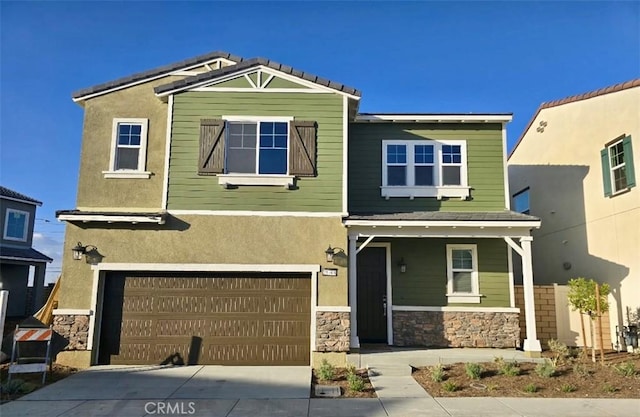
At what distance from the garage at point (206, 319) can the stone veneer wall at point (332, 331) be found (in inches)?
14.3

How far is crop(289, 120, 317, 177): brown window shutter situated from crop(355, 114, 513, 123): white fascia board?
1929mm

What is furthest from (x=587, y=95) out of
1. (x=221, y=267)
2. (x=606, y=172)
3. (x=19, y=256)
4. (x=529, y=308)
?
(x=19, y=256)

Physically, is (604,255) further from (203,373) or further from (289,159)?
(203,373)

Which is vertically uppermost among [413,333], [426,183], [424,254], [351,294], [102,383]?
[426,183]

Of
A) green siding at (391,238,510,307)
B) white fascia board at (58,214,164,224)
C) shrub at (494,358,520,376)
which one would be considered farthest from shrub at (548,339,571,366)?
white fascia board at (58,214,164,224)

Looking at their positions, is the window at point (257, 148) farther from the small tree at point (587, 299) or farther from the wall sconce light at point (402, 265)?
the small tree at point (587, 299)

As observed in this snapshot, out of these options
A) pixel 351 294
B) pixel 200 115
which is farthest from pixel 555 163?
pixel 200 115

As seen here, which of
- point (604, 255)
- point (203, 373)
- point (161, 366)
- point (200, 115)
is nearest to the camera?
point (203, 373)

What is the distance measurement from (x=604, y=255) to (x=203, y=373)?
10.0m

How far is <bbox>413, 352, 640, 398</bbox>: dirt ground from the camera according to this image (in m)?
7.58

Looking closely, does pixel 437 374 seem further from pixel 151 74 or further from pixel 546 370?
pixel 151 74

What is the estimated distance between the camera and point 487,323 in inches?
427

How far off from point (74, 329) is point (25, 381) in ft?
4.43

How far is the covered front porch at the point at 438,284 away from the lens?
1031cm
